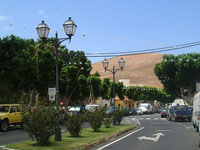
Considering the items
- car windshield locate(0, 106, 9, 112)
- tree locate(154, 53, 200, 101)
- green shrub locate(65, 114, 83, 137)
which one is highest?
tree locate(154, 53, 200, 101)

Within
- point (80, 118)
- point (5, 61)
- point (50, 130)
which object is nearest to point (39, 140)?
point (50, 130)

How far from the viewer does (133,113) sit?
68.9m

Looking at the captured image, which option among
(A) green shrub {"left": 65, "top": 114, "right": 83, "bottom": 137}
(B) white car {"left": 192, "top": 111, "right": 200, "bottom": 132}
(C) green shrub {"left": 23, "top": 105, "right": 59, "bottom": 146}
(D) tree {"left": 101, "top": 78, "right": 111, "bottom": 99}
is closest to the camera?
(C) green shrub {"left": 23, "top": 105, "right": 59, "bottom": 146}

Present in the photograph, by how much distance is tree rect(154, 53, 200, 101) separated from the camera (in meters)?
59.5

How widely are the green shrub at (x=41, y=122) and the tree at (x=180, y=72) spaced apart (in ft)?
162

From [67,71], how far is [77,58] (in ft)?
36.8

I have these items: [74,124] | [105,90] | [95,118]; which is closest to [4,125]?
[95,118]

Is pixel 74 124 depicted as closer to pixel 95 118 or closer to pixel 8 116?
pixel 95 118

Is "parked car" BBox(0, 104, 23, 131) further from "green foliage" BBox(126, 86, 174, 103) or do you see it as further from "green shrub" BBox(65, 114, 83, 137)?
"green foliage" BBox(126, 86, 174, 103)

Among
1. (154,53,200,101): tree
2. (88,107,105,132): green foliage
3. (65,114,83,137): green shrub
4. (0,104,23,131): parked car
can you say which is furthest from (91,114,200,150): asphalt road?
(154,53,200,101): tree

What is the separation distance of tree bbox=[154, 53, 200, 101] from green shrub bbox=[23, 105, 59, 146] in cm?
4929

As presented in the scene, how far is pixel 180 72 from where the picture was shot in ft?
198

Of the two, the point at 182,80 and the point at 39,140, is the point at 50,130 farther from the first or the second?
the point at 182,80

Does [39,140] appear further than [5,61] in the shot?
No
